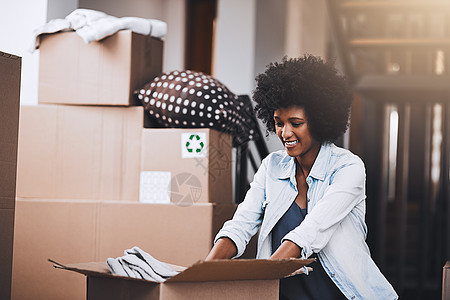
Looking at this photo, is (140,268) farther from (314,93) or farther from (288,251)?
(314,93)

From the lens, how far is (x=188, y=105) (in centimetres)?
218

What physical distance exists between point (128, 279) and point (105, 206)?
40.6 inches

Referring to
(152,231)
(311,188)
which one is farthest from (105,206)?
(311,188)

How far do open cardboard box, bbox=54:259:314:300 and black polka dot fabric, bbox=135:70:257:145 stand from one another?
98 centimetres

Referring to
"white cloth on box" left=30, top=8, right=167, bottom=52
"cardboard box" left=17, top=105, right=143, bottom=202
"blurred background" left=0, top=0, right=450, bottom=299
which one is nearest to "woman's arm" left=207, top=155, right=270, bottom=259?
"cardboard box" left=17, top=105, right=143, bottom=202

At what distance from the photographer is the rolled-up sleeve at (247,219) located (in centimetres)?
161

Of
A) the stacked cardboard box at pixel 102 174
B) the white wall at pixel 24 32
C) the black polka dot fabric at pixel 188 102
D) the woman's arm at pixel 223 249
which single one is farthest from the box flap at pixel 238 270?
the white wall at pixel 24 32

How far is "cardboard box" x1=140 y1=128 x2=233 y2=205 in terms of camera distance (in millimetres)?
2154

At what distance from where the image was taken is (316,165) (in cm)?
164

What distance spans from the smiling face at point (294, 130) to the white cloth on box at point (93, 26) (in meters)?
0.85

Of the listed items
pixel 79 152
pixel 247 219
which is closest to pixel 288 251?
pixel 247 219

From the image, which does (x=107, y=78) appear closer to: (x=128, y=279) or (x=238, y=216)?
(x=238, y=216)

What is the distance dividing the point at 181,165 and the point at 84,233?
16.4 inches

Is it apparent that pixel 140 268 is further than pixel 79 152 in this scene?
No
